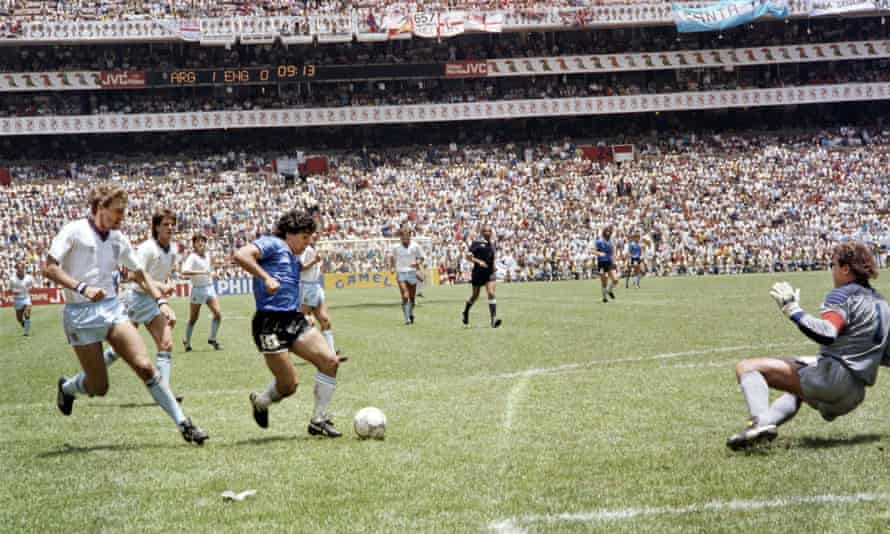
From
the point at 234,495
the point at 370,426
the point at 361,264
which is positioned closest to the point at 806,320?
the point at 370,426

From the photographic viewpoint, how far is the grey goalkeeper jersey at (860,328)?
23.1ft

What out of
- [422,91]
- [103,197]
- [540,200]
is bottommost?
[540,200]

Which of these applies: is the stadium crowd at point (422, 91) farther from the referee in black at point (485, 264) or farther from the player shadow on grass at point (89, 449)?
the player shadow on grass at point (89, 449)

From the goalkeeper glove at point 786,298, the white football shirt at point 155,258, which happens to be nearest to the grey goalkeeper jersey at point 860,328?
the goalkeeper glove at point 786,298

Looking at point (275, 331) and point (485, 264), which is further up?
point (275, 331)

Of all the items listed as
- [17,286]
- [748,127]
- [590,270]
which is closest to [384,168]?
[590,270]

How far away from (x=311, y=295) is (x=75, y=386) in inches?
267

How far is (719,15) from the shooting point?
63.8 meters

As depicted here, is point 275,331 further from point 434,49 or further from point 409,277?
point 434,49

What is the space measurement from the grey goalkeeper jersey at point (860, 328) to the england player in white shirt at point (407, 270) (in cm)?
1659

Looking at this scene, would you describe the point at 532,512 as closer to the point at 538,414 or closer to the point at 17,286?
the point at 538,414

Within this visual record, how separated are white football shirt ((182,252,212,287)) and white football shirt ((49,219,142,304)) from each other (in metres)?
10.1

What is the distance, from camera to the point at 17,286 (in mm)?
27875

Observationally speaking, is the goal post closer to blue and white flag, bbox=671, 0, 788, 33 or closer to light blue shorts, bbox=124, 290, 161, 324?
blue and white flag, bbox=671, 0, 788, 33
